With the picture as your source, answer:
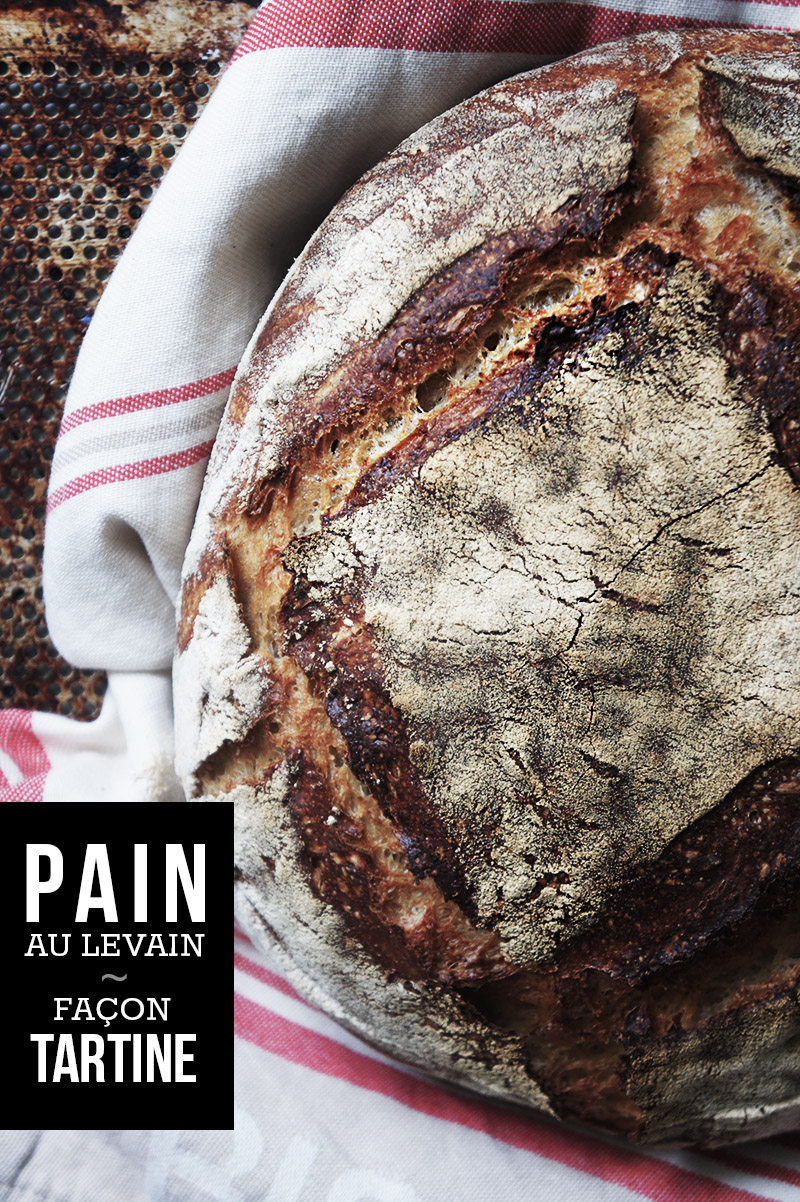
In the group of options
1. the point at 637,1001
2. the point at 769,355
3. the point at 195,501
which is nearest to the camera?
the point at 769,355

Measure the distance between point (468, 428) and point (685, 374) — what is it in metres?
0.19

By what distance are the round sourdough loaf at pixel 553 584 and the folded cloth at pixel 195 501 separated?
5.8 inches

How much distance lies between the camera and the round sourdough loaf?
2.76 feet

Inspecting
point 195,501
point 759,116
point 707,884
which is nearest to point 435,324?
point 759,116

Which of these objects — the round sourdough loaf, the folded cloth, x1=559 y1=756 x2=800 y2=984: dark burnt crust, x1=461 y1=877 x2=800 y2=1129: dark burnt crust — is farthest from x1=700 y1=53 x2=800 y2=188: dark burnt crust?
x1=461 y1=877 x2=800 y2=1129: dark burnt crust

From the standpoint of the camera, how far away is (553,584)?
0.85 meters

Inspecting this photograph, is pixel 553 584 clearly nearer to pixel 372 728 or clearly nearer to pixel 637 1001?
→ pixel 372 728

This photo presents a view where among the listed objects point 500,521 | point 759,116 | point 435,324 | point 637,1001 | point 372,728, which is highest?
point 759,116

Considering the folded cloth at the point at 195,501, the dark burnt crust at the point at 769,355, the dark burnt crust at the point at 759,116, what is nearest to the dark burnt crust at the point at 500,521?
the dark burnt crust at the point at 769,355

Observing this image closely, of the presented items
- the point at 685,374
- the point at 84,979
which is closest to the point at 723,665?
the point at 685,374

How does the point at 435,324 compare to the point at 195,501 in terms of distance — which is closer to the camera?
the point at 435,324

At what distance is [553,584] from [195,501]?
1.81ft

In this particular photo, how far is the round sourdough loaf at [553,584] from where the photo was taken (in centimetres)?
84

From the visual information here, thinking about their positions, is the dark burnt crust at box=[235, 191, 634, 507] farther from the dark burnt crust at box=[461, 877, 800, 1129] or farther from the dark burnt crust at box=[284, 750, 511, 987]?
the dark burnt crust at box=[461, 877, 800, 1129]
